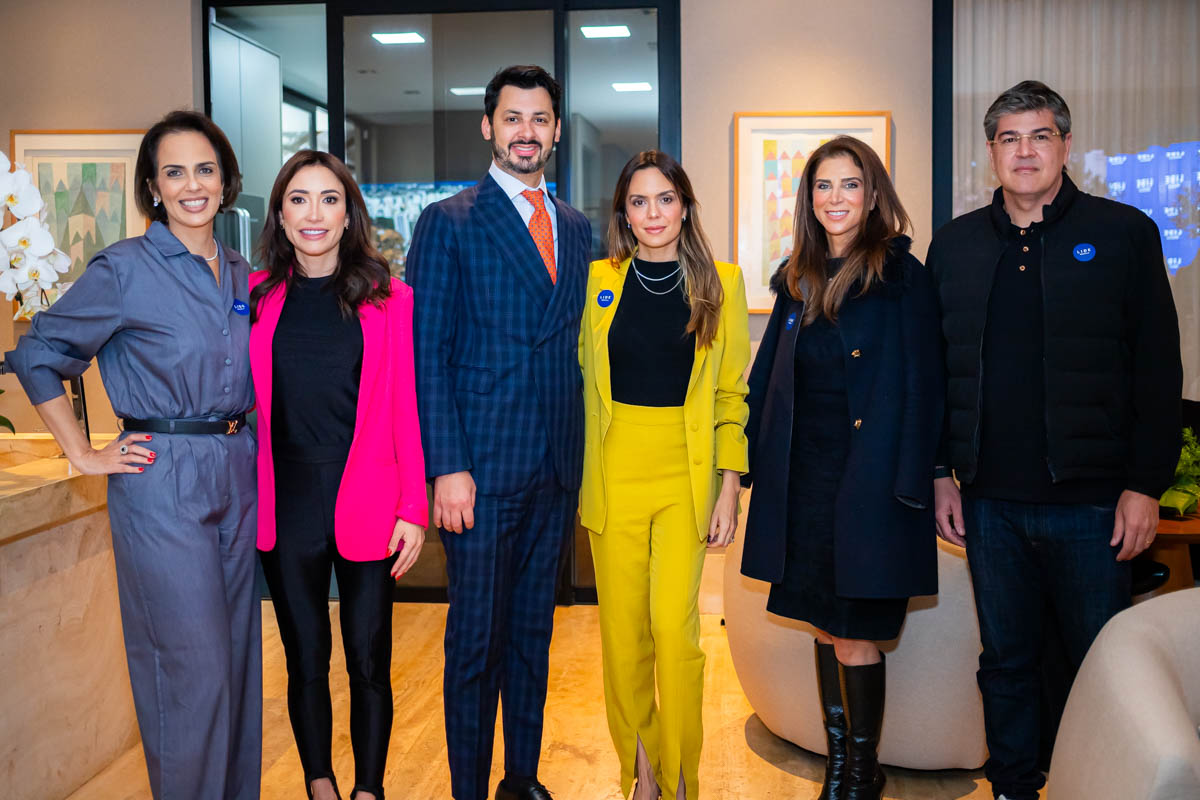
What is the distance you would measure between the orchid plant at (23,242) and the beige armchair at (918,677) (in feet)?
6.60

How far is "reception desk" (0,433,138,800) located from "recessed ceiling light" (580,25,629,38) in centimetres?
315

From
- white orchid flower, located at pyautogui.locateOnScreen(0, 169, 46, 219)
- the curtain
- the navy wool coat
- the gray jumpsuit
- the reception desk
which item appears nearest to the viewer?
the gray jumpsuit

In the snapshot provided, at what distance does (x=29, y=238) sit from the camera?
8.34 feet

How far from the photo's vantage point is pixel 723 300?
257 centimetres

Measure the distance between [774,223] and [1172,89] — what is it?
1932 mm

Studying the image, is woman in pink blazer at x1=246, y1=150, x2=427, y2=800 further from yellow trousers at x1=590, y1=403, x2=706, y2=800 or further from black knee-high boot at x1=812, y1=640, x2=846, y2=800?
black knee-high boot at x1=812, y1=640, x2=846, y2=800

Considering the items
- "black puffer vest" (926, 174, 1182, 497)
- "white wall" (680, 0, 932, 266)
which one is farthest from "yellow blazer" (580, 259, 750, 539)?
"white wall" (680, 0, 932, 266)

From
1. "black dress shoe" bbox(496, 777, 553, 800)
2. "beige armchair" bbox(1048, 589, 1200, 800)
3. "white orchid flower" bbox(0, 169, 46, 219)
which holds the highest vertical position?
"white orchid flower" bbox(0, 169, 46, 219)

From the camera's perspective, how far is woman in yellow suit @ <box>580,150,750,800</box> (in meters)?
2.51

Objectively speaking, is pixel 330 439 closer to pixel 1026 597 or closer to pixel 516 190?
pixel 516 190

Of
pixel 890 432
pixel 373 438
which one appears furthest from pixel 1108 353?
pixel 373 438

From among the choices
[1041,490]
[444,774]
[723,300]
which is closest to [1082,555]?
[1041,490]

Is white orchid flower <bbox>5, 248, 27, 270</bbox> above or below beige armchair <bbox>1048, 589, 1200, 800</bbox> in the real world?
above

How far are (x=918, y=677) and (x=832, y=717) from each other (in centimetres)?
42
